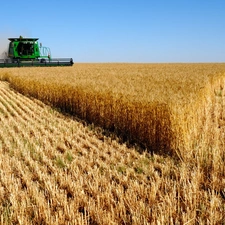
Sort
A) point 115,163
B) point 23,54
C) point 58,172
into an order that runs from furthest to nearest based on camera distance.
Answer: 1. point 23,54
2. point 115,163
3. point 58,172

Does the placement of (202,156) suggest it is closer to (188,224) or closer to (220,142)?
(220,142)

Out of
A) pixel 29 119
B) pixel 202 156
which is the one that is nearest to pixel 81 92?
pixel 29 119

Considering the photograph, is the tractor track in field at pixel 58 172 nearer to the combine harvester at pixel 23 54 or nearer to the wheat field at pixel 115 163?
the wheat field at pixel 115 163

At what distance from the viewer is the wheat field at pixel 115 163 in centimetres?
337

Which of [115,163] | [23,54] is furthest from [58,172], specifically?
[23,54]

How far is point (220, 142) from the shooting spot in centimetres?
594

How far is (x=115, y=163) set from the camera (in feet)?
17.1

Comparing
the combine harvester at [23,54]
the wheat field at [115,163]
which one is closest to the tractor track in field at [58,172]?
the wheat field at [115,163]

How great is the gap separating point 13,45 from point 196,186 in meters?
24.6

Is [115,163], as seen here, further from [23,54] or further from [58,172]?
[23,54]

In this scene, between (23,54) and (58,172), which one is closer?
(58,172)

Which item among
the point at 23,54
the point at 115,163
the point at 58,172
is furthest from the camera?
the point at 23,54

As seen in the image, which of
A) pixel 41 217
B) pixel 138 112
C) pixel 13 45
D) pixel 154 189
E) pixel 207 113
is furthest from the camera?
pixel 13 45

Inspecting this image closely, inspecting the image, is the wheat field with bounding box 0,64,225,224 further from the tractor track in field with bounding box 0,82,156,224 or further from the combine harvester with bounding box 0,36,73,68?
the combine harvester with bounding box 0,36,73,68
